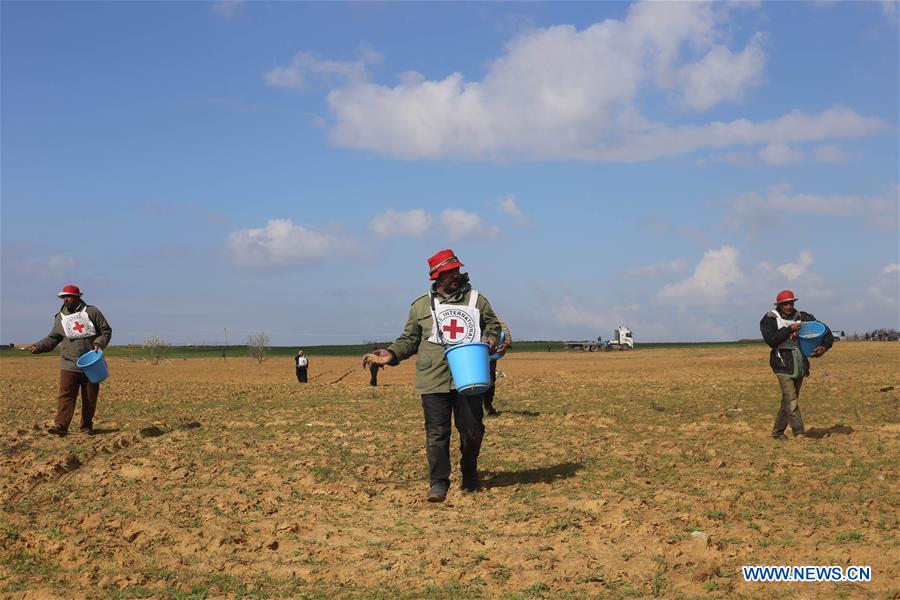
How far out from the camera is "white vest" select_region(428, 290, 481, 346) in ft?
25.8

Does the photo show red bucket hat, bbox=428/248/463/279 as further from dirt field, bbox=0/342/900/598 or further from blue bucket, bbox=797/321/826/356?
blue bucket, bbox=797/321/826/356

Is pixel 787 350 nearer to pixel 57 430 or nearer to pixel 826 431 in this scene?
pixel 826 431

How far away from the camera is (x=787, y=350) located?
1170 centimetres

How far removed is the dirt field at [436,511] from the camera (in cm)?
551

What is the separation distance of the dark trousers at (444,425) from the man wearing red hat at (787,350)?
5312mm

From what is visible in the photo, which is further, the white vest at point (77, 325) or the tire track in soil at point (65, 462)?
the white vest at point (77, 325)

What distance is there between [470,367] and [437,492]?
3.90 feet

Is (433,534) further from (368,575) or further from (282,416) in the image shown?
(282,416)

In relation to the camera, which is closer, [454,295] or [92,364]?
[454,295]

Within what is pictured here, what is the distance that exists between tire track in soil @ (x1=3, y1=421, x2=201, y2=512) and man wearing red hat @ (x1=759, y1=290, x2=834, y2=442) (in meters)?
8.48

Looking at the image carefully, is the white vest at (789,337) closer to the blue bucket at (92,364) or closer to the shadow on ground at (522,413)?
the shadow on ground at (522,413)

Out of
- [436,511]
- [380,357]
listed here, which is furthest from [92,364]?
[436,511]

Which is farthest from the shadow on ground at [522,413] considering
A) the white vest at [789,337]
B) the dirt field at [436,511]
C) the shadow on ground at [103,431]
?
the shadow on ground at [103,431]

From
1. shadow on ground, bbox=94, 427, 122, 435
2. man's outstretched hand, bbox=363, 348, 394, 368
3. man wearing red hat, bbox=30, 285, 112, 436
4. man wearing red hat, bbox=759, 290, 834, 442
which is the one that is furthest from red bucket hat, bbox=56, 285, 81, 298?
man wearing red hat, bbox=759, 290, 834, 442
